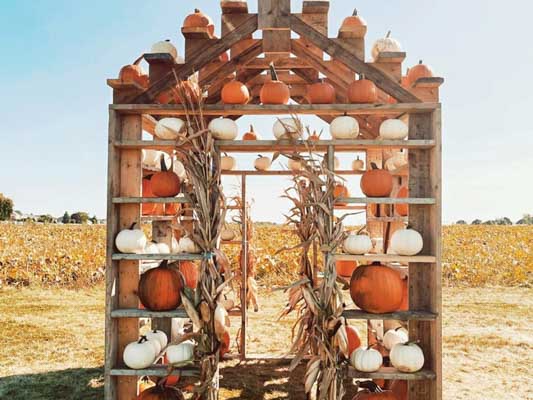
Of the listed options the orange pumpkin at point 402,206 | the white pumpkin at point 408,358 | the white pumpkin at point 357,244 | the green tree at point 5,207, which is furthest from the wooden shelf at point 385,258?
the green tree at point 5,207

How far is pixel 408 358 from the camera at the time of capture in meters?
3.71

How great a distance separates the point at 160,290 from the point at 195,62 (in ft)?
6.71

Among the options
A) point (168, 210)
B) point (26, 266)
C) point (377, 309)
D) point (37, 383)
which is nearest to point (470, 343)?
point (377, 309)

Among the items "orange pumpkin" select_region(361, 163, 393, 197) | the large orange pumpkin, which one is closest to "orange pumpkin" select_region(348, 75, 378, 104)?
"orange pumpkin" select_region(361, 163, 393, 197)

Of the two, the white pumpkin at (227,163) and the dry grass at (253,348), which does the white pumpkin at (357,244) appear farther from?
the white pumpkin at (227,163)

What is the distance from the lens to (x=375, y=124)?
518 centimetres

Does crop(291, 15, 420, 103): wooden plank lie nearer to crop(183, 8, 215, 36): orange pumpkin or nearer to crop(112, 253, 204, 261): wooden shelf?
crop(183, 8, 215, 36): orange pumpkin

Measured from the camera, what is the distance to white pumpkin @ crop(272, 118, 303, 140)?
3.94 metres

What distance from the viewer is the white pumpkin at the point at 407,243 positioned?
151 inches

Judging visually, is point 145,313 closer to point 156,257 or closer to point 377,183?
point 156,257

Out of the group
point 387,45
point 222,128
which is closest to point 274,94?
point 222,128

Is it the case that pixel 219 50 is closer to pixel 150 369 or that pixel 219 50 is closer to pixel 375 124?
pixel 375 124

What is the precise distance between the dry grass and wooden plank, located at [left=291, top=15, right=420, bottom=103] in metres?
3.04

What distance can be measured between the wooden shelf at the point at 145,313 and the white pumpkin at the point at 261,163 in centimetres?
238
